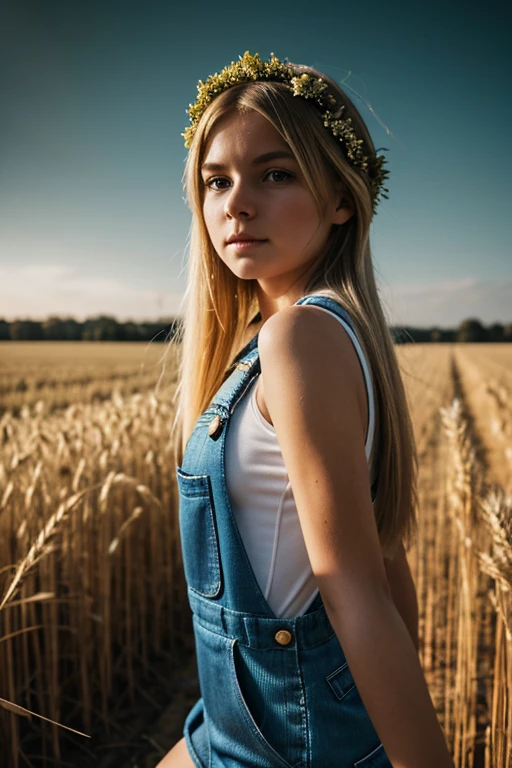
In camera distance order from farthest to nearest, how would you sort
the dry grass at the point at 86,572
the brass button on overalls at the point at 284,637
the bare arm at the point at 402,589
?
the dry grass at the point at 86,572 < the bare arm at the point at 402,589 < the brass button on overalls at the point at 284,637

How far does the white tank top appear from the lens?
1076mm

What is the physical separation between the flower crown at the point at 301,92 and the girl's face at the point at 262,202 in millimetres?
147

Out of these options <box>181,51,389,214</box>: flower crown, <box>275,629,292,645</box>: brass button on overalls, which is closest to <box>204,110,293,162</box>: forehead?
<box>181,51,389,214</box>: flower crown

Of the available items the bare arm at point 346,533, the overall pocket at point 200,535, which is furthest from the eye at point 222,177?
the overall pocket at point 200,535

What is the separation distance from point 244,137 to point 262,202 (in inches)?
5.8

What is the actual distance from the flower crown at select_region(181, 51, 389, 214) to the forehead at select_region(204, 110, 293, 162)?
0.13m

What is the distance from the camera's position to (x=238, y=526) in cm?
111

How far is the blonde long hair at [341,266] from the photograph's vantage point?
1.17 meters

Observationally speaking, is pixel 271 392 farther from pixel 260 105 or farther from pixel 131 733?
pixel 131 733

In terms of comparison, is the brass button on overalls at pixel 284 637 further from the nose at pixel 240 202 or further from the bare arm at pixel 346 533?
the nose at pixel 240 202

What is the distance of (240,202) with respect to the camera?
119 centimetres

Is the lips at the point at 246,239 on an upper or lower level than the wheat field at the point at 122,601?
upper

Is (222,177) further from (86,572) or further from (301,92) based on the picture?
(86,572)

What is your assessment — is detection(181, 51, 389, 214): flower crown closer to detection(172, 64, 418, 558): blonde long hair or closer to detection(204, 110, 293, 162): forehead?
detection(172, 64, 418, 558): blonde long hair
